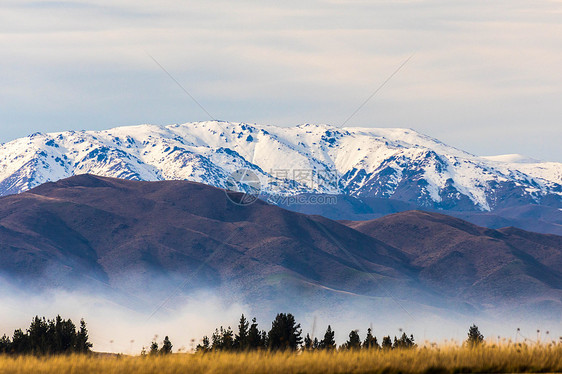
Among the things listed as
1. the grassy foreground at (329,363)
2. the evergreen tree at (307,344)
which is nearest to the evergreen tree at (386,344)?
the grassy foreground at (329,363)

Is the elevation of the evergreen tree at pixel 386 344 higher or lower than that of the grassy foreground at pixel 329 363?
higher

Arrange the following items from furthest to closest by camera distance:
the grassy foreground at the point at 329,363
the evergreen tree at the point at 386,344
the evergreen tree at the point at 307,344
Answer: the evergreen tree at the point at 386,344, the evergreen tree at the point at 307,344, the grassy foreground at the point at 329,363

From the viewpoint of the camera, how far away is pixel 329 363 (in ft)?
70.9

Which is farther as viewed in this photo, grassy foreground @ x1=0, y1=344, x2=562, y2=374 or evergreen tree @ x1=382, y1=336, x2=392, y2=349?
evergreen tree @ x1=382, y1=336, x2=392, y2=349

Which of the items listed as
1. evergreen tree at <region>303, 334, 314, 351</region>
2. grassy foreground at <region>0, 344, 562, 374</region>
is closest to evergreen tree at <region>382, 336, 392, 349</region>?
grassy foreground at <region>0, 344, 562, 374</region>

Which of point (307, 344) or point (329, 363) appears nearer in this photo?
point (329, 363)

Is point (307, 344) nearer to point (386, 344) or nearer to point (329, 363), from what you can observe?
point (386, 344)

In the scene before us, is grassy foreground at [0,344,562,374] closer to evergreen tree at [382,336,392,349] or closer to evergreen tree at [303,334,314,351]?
evergreen tree at [303,334,314,351]

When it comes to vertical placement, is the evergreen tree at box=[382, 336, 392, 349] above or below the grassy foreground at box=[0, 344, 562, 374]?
above

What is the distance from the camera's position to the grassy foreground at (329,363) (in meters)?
21.1

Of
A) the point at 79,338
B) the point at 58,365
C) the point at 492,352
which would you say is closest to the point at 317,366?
the point at 492,352

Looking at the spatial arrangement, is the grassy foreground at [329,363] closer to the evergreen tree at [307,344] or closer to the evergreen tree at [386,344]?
the evergreen tree at [307,344]

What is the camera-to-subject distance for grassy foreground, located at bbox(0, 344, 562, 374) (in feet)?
69.3

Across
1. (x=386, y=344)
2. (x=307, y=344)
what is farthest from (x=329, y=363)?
(x=307, y=344)
